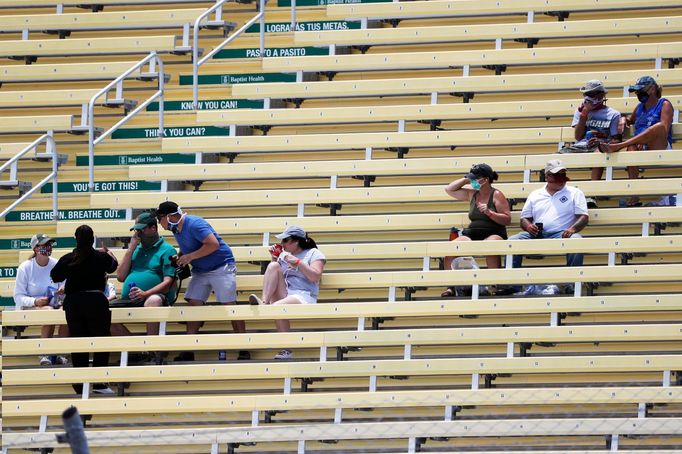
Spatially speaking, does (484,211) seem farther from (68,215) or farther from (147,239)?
(68,215)

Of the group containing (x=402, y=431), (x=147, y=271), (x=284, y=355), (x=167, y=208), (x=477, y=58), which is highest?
(x=477, y=58)

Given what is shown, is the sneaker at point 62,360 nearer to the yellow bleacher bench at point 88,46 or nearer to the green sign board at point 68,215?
the green sign board at point 68,215

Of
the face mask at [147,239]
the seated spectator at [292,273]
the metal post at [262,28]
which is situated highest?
the metal post at [262,28]

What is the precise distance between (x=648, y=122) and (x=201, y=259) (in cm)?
323

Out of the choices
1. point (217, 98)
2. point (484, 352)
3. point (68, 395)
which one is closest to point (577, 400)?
point (484, 352)

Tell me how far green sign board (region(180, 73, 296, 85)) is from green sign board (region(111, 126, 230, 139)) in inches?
23.4

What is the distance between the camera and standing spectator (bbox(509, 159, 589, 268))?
10.3 meters

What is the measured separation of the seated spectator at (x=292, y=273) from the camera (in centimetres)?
1020

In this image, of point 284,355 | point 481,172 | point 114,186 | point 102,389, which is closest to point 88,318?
point 102,389

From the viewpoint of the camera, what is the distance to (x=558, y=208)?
10312mm

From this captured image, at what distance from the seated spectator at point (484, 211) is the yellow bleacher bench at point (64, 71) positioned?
11.5ft

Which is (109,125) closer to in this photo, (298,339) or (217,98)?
(217,98)

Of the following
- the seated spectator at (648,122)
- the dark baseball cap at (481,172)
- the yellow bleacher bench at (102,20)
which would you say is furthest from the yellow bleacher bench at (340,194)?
the yellow bleacher bench at (102,20)

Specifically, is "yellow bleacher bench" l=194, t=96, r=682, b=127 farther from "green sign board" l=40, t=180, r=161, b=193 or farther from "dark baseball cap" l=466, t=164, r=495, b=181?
"dark baseball cap" l=466, t=164, r=495, b=181
